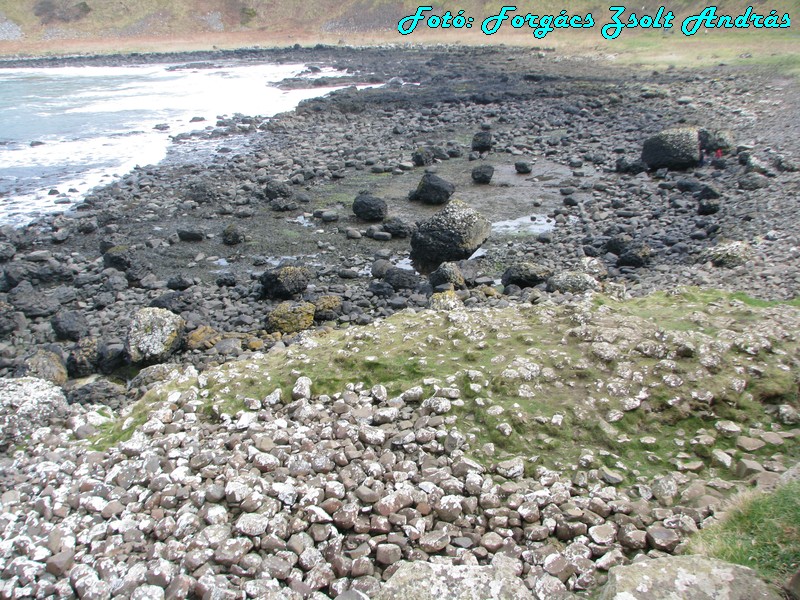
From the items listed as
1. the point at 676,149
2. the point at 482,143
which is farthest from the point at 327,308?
the point at 482,143

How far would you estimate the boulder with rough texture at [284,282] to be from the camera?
1291 centimetres

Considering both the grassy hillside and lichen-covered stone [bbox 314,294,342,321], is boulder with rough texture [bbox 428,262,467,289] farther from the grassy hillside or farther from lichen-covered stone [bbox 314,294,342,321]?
the grassy hillside

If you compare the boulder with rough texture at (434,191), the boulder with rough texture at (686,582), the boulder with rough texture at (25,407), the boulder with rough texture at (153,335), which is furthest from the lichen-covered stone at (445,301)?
the boulder with rough texture at (434,191)

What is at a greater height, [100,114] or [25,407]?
[25,407]

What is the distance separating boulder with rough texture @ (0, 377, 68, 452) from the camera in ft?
24.8

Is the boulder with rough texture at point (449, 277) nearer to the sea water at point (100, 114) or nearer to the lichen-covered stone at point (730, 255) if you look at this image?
the lichen-covered stone at point (730, 255)

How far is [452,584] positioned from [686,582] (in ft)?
4.74

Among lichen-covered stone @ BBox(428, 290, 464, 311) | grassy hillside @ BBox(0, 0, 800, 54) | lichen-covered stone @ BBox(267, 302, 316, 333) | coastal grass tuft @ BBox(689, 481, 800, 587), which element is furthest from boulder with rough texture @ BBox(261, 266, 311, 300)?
grassy hillside @ BBox(0, 0, 800, 54)

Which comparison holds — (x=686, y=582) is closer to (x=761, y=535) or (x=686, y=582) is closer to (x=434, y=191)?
(x=761, y=535)

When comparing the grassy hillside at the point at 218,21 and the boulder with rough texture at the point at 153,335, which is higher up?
the grassy hillside at the point at 218,21

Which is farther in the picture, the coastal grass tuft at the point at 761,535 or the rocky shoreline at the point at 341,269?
the rocky shoreline at the point at 341,269

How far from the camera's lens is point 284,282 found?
12883mm

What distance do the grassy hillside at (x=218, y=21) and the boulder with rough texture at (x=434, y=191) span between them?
57.3 meters

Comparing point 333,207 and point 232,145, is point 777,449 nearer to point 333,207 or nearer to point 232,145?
point 333,207
